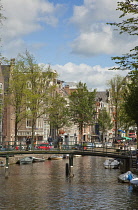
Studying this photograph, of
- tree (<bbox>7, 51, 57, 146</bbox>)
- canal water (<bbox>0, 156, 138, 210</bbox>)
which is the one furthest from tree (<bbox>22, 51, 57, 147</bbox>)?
canal water (<bbox>0, 156, 138, 210</bbox>)

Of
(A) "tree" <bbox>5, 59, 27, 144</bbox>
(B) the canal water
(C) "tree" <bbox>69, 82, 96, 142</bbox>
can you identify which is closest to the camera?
(B) the canal water

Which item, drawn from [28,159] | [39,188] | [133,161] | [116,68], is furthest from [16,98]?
[116,68]

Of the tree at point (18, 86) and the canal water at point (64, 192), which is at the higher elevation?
the tree at point (18, 86)

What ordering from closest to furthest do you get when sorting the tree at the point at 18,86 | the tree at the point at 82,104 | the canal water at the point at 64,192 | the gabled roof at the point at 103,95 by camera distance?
the canal water at the point at 64,192
the tree at the point at 18,86
the tree at the point at 82,104
the gabled roof at the point at 103,95

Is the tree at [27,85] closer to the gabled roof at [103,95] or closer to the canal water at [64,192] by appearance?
the canal water at [64,192]

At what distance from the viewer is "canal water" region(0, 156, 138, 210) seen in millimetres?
33106

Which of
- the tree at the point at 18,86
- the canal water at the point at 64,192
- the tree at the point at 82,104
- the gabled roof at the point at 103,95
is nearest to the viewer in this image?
the canal water at the point at 64,192

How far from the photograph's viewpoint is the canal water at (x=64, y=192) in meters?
33.1

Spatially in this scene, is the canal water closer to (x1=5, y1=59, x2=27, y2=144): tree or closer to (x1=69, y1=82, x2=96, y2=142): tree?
(x1=5, y1=59, x2=27, y2=144): tree

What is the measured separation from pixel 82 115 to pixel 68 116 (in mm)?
3485

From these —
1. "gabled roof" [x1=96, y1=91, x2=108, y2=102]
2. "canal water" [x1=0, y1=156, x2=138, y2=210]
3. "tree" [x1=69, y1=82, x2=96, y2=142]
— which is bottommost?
"canal water" [x1=0, y1=156, x2=138, y2=210]

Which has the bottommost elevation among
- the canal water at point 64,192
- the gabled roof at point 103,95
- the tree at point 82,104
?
the canal water at point 64,192

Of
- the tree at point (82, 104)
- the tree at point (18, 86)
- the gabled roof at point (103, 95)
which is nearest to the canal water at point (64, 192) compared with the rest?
the tree at point (18, 86)

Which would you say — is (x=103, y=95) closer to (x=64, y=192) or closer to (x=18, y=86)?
(x=18, y=86)
